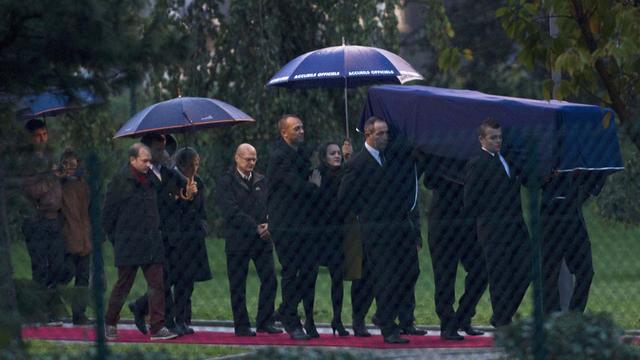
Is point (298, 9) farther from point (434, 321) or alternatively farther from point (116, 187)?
point (116, 187)

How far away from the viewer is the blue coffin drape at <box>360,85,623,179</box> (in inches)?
380

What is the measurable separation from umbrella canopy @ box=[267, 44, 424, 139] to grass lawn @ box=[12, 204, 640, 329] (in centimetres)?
219

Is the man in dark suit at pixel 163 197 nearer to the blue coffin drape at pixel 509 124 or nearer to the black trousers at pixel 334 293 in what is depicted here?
the black trousers at pixel 334 293

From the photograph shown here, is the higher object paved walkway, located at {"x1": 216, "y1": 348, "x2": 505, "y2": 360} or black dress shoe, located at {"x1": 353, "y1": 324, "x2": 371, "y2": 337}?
paved walkway, located at {"x1": 216, "y1": 348, "x2": 505, "y2": 360}

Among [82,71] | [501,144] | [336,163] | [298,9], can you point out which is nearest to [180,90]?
[298,9]

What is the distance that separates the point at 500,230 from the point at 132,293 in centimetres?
414

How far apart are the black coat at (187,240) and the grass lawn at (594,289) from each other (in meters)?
0.63

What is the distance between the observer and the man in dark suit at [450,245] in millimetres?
10445

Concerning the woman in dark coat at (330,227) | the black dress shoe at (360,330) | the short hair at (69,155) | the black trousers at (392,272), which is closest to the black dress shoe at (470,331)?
Result: the black dress shoe at (360,330)

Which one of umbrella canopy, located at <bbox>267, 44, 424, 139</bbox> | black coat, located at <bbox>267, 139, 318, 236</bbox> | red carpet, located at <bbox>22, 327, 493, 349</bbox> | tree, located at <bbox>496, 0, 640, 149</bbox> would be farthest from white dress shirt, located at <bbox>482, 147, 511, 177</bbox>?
umbrella canopy, located at <bbox>267, 44, 424, 139</bbox>

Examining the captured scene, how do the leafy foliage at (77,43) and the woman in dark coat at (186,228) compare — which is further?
the woman in dark coat at (186,228)

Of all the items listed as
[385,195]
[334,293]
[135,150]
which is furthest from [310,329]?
[385,195]

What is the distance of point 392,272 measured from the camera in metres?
10.2

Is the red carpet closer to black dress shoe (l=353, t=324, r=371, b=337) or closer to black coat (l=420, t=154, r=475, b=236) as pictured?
black dress shoe (l=353, t=324, r=371, b=337)
